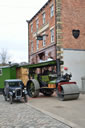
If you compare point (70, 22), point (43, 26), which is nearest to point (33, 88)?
point (70, 22)

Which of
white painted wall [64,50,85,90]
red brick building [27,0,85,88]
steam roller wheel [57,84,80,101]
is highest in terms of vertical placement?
red brick building [27,0,85,88]

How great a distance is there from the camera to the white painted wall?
23750mm

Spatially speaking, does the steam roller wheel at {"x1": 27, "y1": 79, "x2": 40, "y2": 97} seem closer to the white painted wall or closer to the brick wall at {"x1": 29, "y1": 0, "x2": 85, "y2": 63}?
the white painted wall

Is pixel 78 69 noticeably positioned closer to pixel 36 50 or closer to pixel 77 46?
pixel 77 46

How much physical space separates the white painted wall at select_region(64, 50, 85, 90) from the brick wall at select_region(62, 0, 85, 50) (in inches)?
28.1

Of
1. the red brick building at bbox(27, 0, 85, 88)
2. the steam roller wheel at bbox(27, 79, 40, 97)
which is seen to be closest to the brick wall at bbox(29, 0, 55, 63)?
the red brick building at bbox(27, 0, 85, 88)

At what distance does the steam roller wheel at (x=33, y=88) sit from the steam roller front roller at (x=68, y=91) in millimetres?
2033

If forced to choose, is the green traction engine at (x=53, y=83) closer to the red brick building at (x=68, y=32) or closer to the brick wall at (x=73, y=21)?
the red brick building at (x=68, y=32)

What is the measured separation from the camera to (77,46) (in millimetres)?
24312

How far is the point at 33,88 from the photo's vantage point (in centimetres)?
1574

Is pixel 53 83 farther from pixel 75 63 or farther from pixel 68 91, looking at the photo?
pixel 75 63

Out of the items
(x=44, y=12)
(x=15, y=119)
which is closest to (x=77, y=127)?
(x=15, y=119)

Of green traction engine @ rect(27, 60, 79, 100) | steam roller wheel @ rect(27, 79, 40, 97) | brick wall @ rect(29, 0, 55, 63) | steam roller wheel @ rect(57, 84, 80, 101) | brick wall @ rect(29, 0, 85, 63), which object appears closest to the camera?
steam roller wheel @ rect(57, 84, 80, 101)

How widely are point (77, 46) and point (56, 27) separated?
330 centimetres
